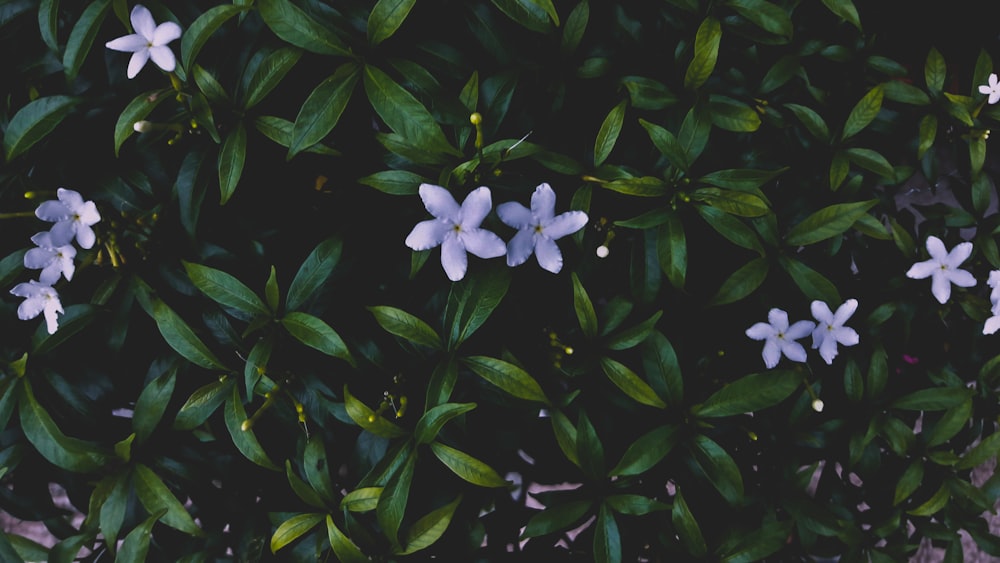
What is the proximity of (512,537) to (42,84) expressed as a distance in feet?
3.68

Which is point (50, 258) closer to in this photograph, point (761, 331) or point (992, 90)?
point (761, 331)

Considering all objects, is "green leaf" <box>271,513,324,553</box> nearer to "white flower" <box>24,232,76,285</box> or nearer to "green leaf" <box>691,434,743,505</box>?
"white flower" <box>24,232,76,285</box>

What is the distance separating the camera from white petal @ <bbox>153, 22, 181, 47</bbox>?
3.35 feet

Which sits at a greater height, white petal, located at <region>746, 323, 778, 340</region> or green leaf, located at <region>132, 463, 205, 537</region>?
white petal, located at <region>746, 323, 778, 340</region>

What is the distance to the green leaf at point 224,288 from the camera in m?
1.09

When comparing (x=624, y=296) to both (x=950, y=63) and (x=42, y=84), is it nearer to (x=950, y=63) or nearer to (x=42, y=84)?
(x=42, y=84)

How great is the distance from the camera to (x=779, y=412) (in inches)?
55.6

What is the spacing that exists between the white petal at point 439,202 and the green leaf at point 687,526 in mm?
585

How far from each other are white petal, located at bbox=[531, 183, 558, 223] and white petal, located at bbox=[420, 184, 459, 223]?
0.11 meters

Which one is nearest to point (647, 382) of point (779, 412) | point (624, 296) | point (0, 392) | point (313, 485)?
point (624, 296)

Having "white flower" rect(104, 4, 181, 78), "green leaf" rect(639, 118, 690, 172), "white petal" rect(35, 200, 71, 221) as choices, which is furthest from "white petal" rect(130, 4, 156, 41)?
"green leaf" rect(639, 118, 690, 172)

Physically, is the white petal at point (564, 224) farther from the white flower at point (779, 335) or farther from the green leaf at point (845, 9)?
the green leaf at point (845, 9)

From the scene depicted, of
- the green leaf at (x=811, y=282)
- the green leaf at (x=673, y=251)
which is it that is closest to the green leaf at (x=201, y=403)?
the green leaf at (x=673, y=251)

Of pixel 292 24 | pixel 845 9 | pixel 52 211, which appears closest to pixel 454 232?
pixel 292 24
